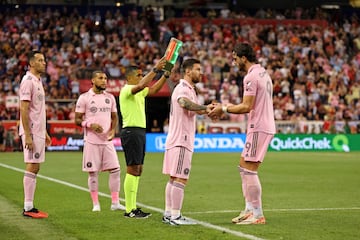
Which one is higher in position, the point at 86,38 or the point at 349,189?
the point at 86,38

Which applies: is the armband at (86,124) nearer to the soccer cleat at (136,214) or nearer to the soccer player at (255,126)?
the soccer cleat at (136,214)

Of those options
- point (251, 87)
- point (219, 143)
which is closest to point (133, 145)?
point (251, 87)

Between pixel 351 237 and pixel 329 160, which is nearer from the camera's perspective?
pixel 351 237

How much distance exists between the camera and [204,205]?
14750mm

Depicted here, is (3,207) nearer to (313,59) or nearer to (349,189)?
(349,189)

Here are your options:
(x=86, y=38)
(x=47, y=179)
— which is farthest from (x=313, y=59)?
(x=47, y=179)

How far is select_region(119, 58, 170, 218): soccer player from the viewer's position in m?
12.9

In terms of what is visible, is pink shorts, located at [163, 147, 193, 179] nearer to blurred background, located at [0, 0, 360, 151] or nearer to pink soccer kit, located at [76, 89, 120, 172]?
pink soccer kit, located at [76, 89, 120, 172]

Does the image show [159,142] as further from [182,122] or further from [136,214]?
[182,122]

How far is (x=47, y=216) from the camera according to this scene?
12.9 m

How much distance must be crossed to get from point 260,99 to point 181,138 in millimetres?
1241

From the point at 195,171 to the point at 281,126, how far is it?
16004mm

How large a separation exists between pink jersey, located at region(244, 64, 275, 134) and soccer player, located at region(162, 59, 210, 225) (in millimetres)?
707

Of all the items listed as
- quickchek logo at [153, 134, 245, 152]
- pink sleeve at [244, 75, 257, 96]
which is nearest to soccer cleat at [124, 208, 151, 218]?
pink sleeve at [244, 75, 257, 96]
